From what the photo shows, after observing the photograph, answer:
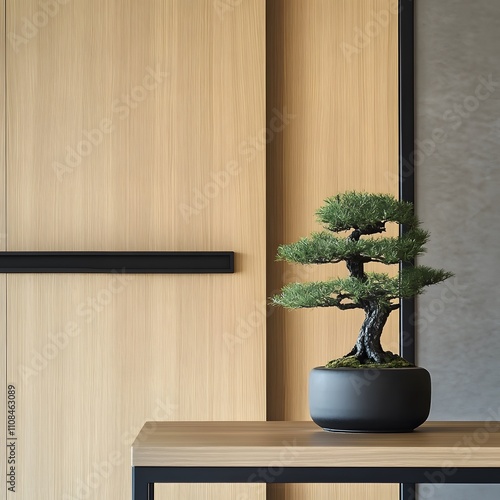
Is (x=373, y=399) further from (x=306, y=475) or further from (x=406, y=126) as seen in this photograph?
(x=406, y=126)

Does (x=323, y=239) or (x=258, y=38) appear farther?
(x=258, y=38)

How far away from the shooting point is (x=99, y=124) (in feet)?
8.45

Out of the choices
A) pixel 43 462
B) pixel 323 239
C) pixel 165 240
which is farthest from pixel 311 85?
pixel 43 462

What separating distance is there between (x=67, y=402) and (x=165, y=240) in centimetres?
57

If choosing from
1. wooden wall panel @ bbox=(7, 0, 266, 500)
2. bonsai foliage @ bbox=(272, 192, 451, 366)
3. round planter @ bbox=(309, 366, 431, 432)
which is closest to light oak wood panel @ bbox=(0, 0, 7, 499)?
wooden wall panel @ bbox=(7, 0, 266, 500)

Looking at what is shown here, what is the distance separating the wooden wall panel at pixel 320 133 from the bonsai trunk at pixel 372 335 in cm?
94

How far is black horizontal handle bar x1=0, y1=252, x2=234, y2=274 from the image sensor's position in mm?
2535

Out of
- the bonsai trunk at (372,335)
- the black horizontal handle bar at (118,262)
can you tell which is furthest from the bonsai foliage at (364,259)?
the black horizontal handle bar at (118,262)

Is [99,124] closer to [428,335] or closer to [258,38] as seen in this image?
[258,38]

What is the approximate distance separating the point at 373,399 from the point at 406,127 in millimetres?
1290

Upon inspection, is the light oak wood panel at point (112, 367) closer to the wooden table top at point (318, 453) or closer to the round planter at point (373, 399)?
the round planter at point (373, 399)

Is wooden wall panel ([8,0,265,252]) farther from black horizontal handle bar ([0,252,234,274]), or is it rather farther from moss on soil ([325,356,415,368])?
moss on soil ([325,356,415,368])

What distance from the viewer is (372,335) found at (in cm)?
166

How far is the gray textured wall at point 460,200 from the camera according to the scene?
2605mm
